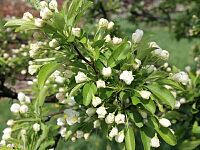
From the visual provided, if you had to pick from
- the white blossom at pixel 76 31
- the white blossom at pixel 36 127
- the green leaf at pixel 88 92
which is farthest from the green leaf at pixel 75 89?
the white blossom at pixel 36 127

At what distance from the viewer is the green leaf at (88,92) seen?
6.87ft

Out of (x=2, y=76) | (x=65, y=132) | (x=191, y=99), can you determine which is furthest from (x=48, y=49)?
(x=2, y=76)

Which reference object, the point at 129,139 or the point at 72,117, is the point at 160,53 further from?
the point at 72,117

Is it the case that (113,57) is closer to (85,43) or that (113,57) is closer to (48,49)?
(85,43)

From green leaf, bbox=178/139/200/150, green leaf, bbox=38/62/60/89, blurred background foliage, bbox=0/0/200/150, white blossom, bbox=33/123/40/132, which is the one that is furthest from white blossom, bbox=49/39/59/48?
green leaf, bbox=178/139/200/150

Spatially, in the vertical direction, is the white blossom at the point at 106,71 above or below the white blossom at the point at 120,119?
above

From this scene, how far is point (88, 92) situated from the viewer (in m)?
2.12

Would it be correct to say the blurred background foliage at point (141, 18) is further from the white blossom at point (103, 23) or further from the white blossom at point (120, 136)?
the white blossom at point (120, 136)

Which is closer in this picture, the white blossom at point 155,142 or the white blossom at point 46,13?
the white blossom at point 46,13

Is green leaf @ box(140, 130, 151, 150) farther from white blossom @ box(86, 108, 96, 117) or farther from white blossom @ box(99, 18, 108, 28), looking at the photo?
white blossom @ box(99, 18, 108, 28)

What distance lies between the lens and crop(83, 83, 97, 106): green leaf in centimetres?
209

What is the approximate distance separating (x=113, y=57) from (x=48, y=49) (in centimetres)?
31

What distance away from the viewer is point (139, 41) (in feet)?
7.40

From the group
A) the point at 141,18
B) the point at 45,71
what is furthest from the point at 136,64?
the point at 141,18
